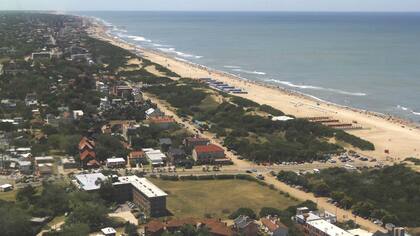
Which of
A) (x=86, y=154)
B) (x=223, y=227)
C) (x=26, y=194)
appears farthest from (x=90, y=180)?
(x=223, y=227)

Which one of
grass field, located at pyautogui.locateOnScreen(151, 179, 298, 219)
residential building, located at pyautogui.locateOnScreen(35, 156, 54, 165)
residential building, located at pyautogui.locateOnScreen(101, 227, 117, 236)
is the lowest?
residential building, located at pyautogui.locateOnScreen(35, 156, 54, 165)

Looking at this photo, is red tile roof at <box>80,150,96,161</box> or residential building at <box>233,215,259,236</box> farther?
red tile roof at <box>80,150,96,161</box>

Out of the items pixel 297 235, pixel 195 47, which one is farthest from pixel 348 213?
pixel 195 47

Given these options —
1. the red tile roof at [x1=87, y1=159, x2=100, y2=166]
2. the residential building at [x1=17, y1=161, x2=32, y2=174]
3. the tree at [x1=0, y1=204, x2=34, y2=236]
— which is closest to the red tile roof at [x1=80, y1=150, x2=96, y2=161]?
the red tile roof at [x1=87, y1=159, x2=100, y2=166]

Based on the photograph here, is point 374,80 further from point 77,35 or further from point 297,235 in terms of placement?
point 77,35

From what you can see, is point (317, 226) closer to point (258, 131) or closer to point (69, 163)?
point (69, 163)

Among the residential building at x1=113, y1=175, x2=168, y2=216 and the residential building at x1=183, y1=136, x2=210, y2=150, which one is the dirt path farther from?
the residential building at x1=113, y1=175, x2=168, y2=216

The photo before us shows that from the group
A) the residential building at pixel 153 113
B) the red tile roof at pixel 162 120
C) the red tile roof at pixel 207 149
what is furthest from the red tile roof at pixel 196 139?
the residential building at pixel 153 113
